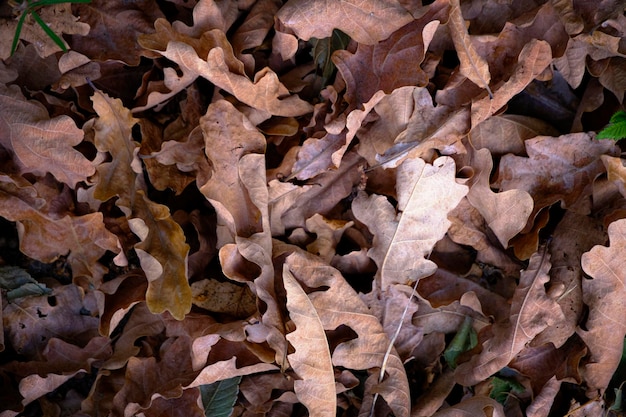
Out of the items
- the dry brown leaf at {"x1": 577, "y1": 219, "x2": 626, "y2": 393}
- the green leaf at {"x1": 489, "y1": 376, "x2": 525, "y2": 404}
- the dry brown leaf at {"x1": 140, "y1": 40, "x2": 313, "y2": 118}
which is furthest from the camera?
the green leaf at {"x1": 489, "y1": 376, "x2": 525, "y2": 404}

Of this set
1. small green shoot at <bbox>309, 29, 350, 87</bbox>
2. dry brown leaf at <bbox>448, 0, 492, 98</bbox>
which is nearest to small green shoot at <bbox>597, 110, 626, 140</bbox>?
dry brown leaf at <bbox>448, 0, 492, 98</bbox>

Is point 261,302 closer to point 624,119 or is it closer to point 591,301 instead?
point 591,301

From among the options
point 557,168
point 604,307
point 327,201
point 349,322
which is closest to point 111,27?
point 327,201

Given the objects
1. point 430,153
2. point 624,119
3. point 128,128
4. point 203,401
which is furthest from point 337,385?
point 624,119

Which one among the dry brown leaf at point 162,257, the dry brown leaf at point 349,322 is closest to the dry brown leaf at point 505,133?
the dry brown leaf at point 349,322

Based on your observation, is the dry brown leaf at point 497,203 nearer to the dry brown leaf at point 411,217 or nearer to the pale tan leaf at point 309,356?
the dry brown leaf at point 411,217

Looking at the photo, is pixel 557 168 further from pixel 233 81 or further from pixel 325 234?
pixel 233 81

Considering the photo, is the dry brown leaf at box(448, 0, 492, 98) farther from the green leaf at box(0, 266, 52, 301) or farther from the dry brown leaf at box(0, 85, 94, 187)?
the green leaf at box(0, 266, 52, 301)
